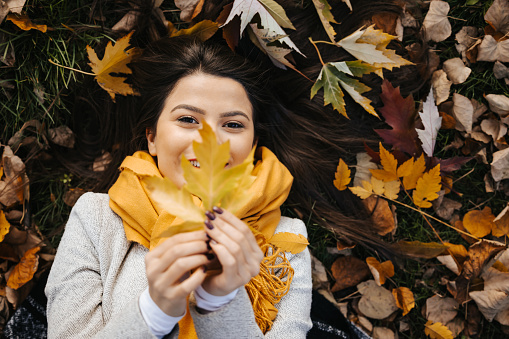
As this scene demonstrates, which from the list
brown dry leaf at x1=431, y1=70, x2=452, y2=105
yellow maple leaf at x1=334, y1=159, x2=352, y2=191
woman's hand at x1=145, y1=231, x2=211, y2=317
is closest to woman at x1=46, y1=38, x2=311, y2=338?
woman's hand at x1=145, y1=231, x2=211, y2=317

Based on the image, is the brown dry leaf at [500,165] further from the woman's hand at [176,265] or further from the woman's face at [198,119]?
the woman's hand at [176,265]

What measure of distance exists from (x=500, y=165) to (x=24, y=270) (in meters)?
2.34

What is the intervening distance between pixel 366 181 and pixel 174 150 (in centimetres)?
98

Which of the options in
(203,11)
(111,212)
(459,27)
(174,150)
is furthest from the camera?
(459,27)

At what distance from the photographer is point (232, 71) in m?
1.87

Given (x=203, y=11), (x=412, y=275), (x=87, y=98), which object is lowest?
(x=412, y=275)

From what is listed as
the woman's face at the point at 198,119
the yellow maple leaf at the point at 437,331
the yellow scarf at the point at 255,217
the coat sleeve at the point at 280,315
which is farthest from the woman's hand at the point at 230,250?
the yellow maple leaf at the point at 437,331

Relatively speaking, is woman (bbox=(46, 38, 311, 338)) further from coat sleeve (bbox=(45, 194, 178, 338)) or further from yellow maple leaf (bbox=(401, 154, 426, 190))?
yellow maple leaf (bbox=(401, 154, 426, 190))

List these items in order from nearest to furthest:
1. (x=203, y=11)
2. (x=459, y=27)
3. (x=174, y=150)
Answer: (x=174, y=150) < (x=203, y=11) < (x=459, y=27)

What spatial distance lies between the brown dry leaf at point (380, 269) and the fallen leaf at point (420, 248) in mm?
95

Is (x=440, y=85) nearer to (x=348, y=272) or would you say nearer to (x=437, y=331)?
(x=348, y=272)

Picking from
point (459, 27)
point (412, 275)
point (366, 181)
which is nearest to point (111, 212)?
point (366, 181)

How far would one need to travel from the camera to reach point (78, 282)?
1685 mm

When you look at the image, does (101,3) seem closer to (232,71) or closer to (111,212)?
(232,71)
